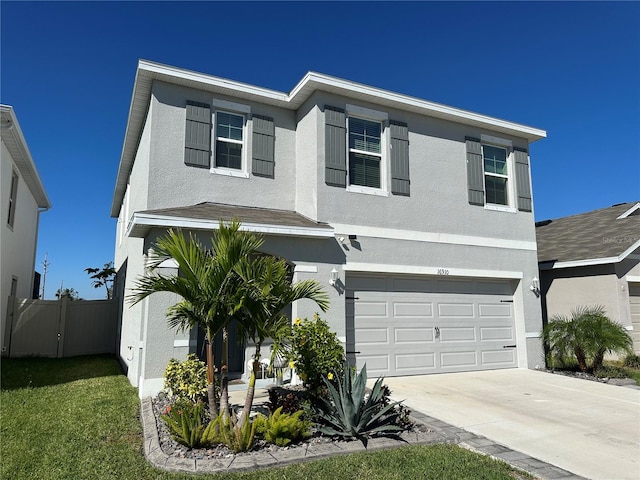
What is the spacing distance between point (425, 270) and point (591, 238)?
6834 mm

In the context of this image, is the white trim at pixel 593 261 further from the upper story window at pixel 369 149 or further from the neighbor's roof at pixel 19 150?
the neighbor's roof at pixel 19 150

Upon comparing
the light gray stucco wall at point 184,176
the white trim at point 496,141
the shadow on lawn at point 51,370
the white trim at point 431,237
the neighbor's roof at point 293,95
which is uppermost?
the neighbor's roof at point 293,95

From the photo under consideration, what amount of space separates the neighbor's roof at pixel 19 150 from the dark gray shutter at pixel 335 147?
7127 millimetres

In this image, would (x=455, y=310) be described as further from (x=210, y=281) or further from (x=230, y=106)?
(x=210, y=281)

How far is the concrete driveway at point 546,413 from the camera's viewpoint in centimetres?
510

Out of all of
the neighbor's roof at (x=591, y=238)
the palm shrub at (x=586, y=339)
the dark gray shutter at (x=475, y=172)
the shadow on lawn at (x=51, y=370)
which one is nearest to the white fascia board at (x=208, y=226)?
the shadow on lawn at (x=51, y=370)

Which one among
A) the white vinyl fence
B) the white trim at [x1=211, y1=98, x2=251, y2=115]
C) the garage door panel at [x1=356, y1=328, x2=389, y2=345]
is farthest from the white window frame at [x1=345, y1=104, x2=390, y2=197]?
the white vinyl fence

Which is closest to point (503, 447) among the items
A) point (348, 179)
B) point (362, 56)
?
point (348, 179)

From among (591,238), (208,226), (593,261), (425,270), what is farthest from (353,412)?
(591,238)

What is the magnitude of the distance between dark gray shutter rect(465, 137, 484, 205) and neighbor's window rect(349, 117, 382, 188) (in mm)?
2615

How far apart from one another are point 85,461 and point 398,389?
564 cm

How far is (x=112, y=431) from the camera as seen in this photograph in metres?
5.79

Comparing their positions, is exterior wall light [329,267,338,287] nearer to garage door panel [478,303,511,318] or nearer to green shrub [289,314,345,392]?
green shrub [289,314,345,392]

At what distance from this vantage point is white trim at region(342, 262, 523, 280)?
31.9ft
